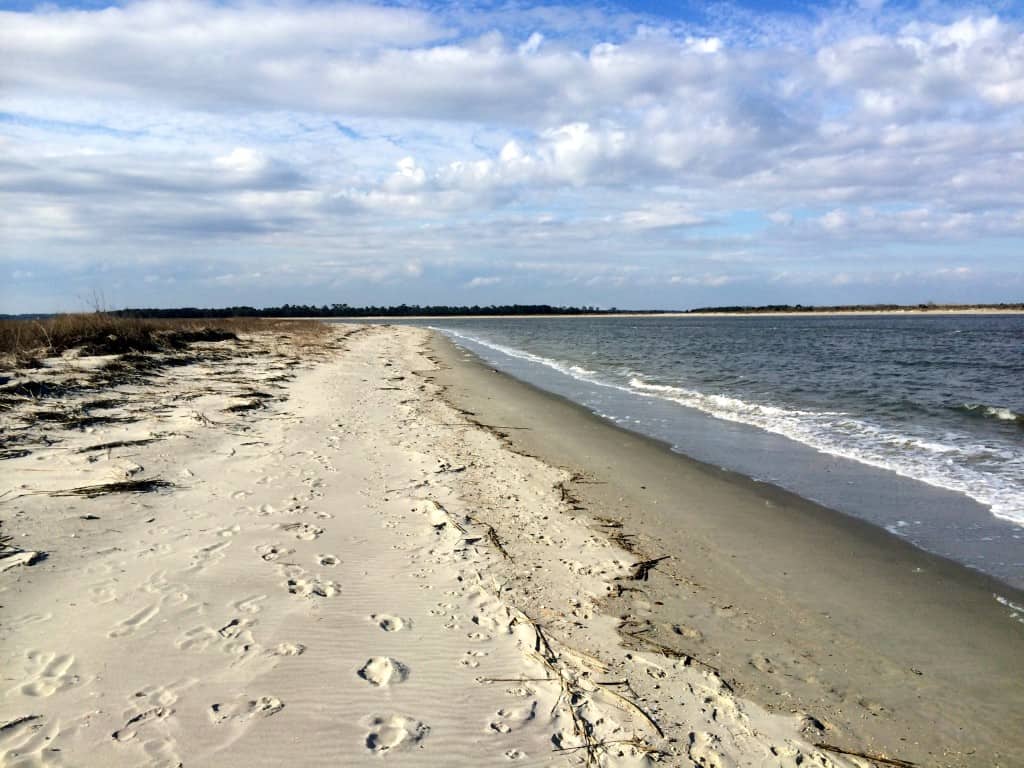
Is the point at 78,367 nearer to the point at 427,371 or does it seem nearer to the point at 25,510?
the point at 25,510

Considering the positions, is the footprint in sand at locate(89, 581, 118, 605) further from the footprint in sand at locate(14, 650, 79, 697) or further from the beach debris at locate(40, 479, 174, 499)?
the beach debris at locate(40, 479, 174, 499)

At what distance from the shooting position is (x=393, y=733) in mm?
2971

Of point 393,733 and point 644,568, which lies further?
point 644,568

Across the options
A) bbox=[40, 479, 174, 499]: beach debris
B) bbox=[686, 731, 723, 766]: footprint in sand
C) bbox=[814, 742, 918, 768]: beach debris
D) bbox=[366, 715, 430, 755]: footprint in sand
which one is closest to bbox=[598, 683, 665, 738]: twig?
bbox=[686, 731, 723, 766]: footprint in sand

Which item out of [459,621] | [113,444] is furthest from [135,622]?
[113,444]

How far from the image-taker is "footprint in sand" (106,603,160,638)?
143 inches

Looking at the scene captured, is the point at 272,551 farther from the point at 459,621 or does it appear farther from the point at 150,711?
the point at 150,711

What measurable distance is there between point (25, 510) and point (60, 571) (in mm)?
1473

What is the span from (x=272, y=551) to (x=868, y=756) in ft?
13.8

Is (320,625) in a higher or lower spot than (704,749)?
higher

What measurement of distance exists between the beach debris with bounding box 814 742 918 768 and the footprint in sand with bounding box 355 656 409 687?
2187mm

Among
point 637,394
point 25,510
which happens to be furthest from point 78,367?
point 637,394

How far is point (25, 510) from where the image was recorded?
17.7ft

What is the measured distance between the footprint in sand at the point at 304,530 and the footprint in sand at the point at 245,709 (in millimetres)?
2293
